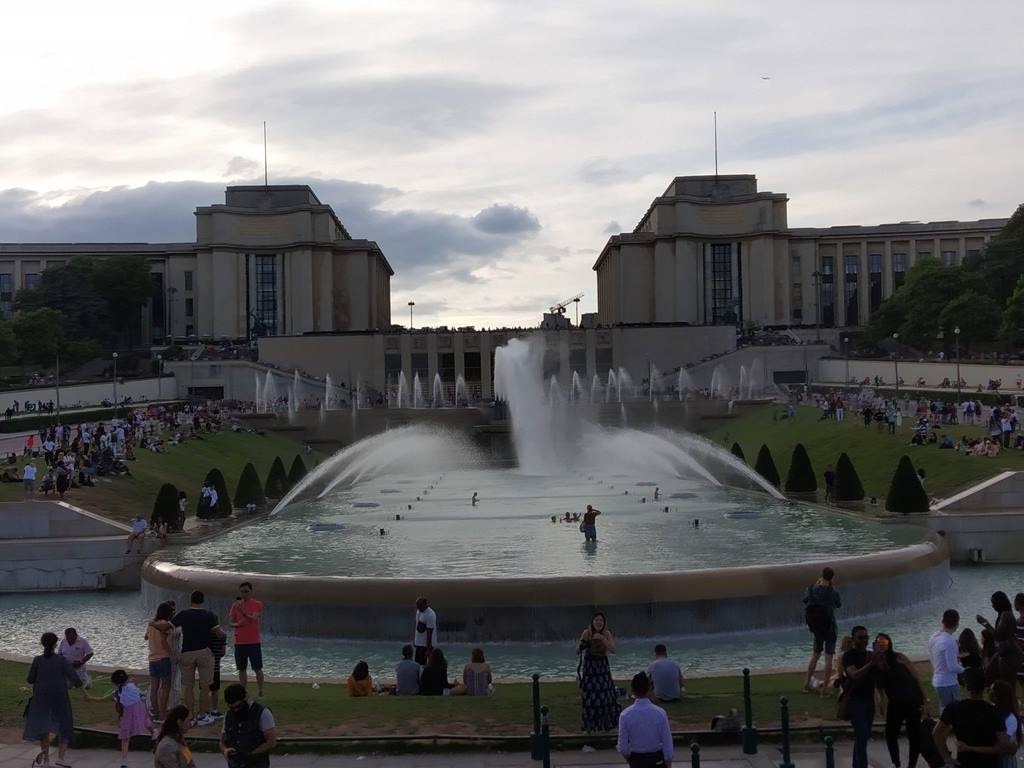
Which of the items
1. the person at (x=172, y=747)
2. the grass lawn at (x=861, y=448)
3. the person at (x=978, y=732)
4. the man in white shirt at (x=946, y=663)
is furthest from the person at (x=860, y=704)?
the grass lawn at (x=861, y=448)

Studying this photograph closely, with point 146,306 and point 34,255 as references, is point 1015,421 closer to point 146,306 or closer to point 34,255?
point 146,306

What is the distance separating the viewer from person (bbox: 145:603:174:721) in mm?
14344

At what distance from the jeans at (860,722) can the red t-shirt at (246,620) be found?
7543 millimetres

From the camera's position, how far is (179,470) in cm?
5144

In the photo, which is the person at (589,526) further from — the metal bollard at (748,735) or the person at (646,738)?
the person at (646,738)

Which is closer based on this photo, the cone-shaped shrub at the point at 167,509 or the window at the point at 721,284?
the cone-shaped shrub at the point at 167,509

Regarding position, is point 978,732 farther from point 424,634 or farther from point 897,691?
point 424,634

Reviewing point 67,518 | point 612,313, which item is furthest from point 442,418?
point 612,313

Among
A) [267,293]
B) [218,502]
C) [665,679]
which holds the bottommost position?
[665,679]

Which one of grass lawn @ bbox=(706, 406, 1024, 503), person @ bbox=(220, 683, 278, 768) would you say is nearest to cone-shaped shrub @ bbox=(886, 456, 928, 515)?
grass lawn @ bbox=(706, 406, 1024, 503)

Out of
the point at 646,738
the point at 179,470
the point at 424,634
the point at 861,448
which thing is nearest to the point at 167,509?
the point at 179,470

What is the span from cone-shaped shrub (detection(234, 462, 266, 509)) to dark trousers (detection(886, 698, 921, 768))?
31.3 meters

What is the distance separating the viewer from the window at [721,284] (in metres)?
130

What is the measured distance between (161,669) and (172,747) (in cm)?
449
